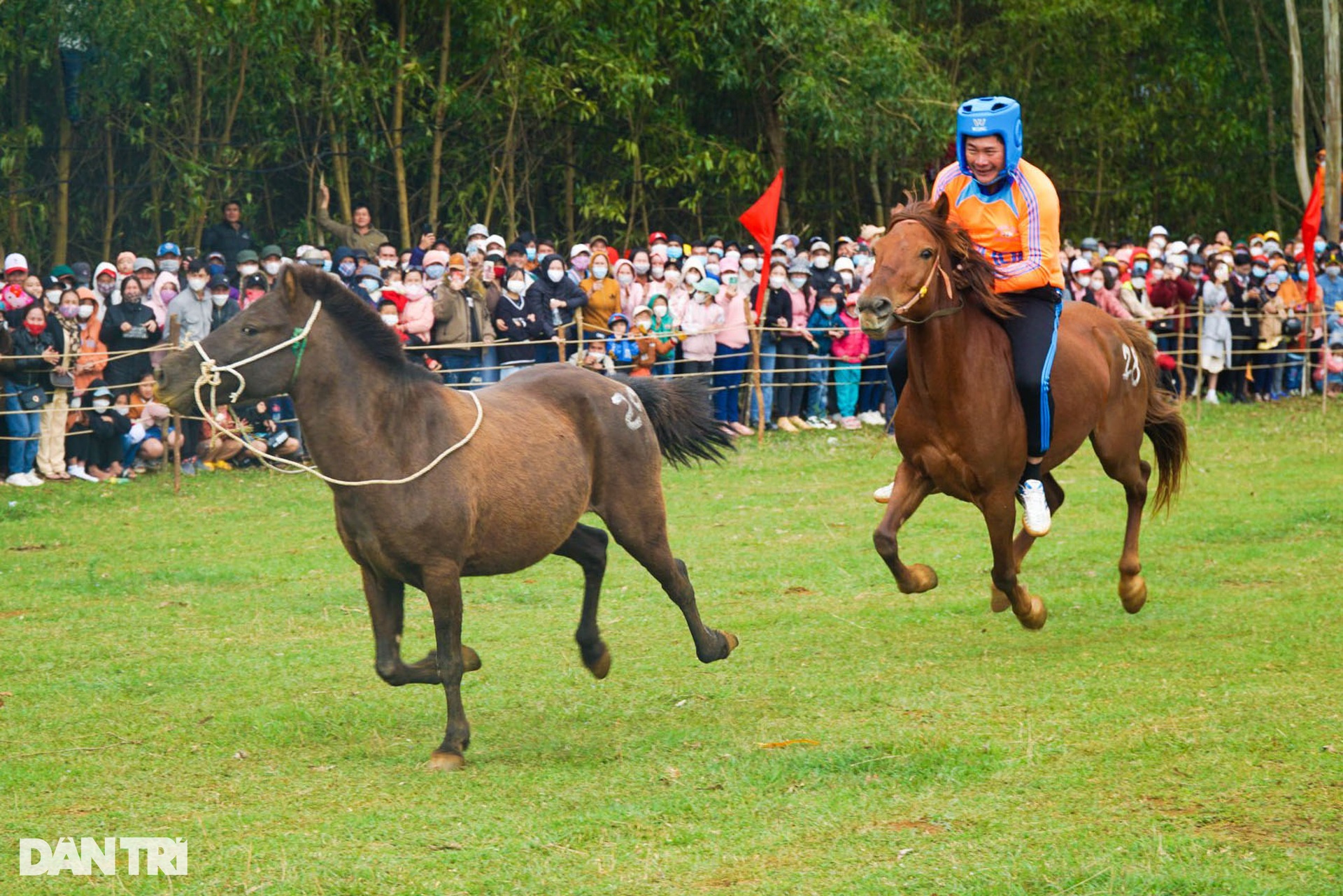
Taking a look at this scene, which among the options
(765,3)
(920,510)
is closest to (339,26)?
(765,3)

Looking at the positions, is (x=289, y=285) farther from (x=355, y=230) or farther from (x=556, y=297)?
(x=355, y=230)

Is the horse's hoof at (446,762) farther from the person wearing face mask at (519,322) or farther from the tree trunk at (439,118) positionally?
the tree trunk at (439,118)

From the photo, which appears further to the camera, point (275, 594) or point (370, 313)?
point (275, 594)

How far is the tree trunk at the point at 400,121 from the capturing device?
66.0 feet

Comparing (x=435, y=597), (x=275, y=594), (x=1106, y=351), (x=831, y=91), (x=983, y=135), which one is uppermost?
(x=831, y=91)

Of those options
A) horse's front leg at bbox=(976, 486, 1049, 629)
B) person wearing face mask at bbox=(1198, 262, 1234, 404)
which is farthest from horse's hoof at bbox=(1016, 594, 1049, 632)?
person wearing face mask at bbox=(1198, 262, 1234, 404)

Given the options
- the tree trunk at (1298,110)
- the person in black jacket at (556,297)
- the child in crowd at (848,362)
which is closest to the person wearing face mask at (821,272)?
the child in crowd at (848,362)

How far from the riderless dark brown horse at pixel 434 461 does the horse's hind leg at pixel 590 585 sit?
12 millimetres

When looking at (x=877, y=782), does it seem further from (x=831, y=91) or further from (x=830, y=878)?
(x=831, y=91)

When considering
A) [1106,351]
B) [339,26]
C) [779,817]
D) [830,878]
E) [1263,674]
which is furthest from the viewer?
[339,26]

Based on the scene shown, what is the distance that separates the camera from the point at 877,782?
6.23 metres

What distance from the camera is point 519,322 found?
16.9 m

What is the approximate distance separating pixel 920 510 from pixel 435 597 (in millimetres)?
7994

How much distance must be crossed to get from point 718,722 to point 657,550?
2.91ft
